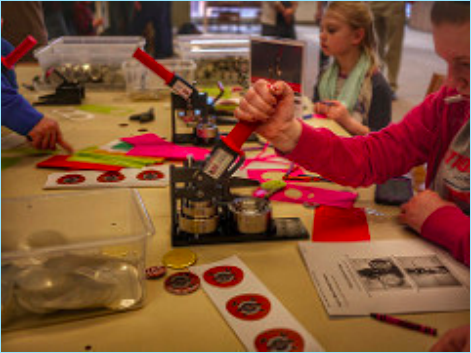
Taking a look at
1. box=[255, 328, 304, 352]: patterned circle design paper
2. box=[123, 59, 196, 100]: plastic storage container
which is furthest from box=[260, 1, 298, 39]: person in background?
box=[255, 328, 304, 352]: patterned circle design paper

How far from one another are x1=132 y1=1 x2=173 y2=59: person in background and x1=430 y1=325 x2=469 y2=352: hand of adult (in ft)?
14.9

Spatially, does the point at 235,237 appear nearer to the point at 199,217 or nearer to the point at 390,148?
the point at 199,217

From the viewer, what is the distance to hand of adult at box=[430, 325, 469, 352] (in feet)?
2.16

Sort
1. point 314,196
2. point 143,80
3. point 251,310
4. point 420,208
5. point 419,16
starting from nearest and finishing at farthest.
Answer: point 251,310, point 420,208, point 314,196, point 143,80, point 419,16

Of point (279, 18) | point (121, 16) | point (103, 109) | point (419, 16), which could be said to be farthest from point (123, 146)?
point (419, 16)

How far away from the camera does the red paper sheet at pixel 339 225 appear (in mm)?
997

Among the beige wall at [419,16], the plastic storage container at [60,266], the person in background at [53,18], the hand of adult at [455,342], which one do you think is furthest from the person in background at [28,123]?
the beige wall at [419,16]

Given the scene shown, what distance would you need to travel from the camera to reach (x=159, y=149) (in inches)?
59.4

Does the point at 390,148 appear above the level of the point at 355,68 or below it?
below

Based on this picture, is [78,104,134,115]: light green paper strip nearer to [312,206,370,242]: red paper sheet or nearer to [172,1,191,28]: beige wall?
[312,206,370,242]: red paper sheet

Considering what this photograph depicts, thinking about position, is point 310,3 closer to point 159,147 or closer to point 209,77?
point 209,77

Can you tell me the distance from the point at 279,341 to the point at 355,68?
1583mm

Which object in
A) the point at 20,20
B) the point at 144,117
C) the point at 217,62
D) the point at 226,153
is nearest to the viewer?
the point at 226,153

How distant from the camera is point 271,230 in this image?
39.2 inches
